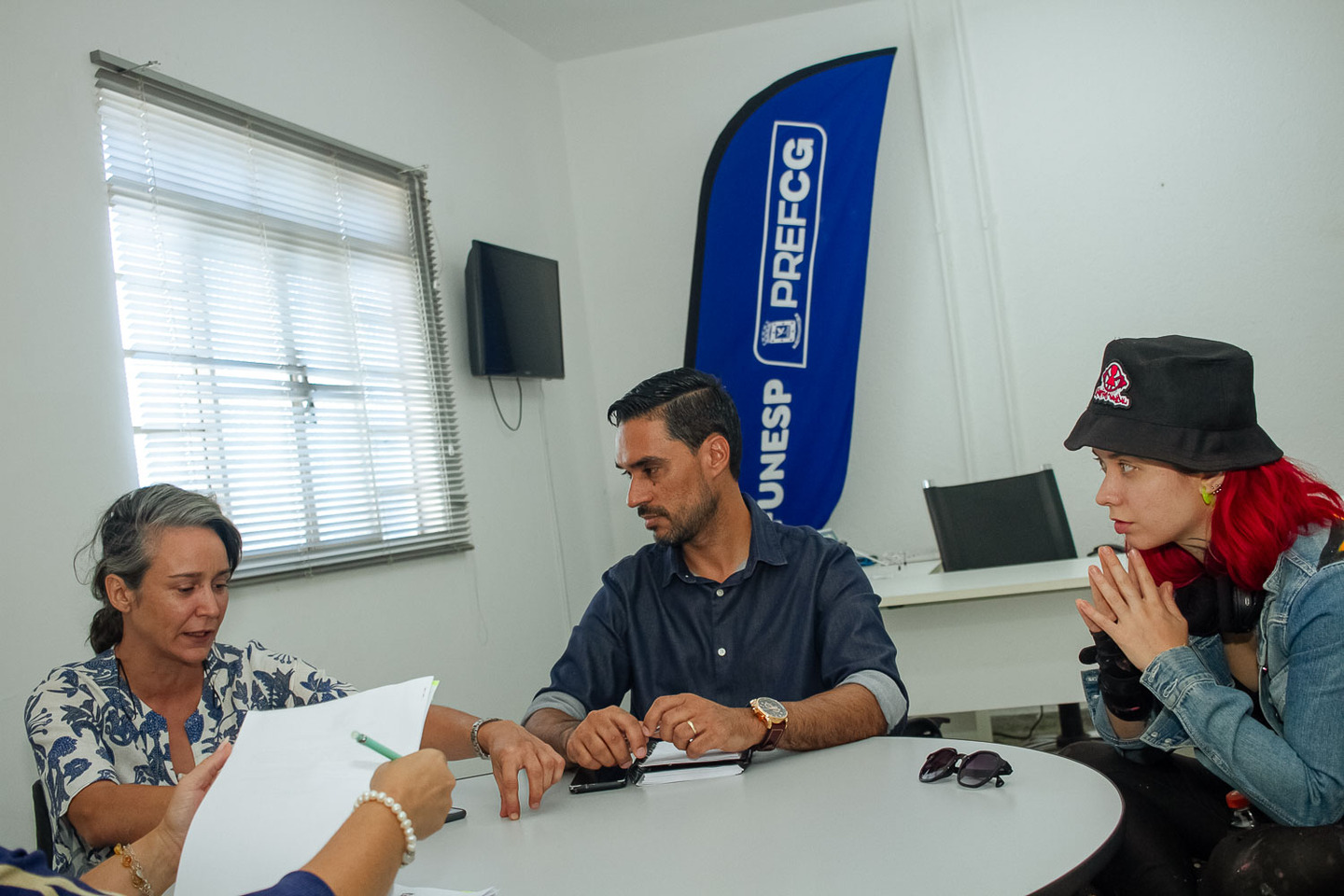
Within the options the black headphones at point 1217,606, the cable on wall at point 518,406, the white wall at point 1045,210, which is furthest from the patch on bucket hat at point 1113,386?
the white wall at point 1045,210

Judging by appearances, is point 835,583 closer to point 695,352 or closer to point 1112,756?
point 1112,756

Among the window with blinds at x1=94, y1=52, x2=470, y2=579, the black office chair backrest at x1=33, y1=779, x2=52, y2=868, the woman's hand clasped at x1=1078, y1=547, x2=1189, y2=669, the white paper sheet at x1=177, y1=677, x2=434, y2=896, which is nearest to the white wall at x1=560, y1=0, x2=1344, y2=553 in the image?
the window with blinds at x1=94, y1=52, x2=470, y2=579

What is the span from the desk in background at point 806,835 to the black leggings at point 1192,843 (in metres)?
0.12

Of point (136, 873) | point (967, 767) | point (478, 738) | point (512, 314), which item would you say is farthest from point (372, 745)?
point (512, 314)

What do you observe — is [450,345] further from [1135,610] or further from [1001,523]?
[1135,610]

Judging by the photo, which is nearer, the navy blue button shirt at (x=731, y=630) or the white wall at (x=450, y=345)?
the navy blue button shirt at (x=731, y=630)

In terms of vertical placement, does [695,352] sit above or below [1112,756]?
above

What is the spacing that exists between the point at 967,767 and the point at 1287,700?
1.39 ft

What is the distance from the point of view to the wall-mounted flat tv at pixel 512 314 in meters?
4.23

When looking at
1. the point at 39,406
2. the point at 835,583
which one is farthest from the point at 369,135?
the point at 835,583

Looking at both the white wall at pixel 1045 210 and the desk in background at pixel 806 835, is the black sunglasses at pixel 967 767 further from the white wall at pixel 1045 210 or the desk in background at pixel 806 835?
the white wall at pixel 1045 210

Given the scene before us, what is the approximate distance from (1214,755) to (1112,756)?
0.42m

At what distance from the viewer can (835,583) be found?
2.04m

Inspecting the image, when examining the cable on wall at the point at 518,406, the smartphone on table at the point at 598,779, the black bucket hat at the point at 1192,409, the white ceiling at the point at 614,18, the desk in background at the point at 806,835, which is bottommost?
the smartphone on table at the point at 598,779
